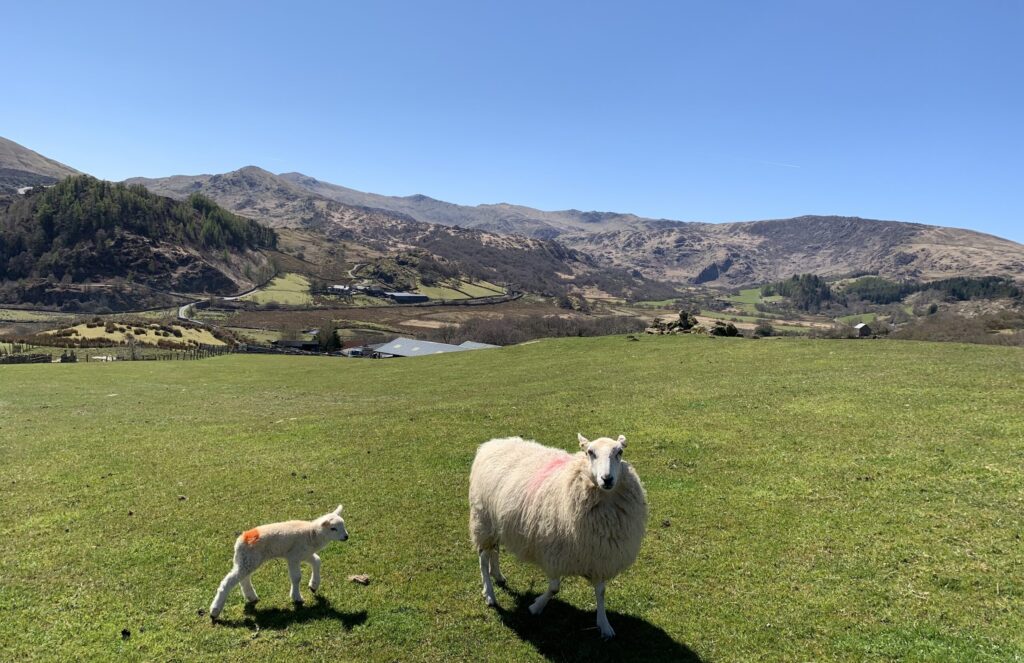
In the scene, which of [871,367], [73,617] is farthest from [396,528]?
[871,367]

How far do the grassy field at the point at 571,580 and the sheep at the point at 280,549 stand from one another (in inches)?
15.1

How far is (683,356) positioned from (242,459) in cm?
2793

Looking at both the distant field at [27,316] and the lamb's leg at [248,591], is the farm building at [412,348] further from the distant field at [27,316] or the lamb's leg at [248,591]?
the distant field at [27,316]

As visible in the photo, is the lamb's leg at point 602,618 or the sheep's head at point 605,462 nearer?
the sheep's head at point 605,462

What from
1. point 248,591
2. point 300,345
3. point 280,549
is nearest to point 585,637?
point 280,549

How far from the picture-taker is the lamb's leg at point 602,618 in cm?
877

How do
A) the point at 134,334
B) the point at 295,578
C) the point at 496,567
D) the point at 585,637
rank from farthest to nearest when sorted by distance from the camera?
1. the point at 134,334
2. the point at 496,567
3. the point at 295,578
4. the point at 585,637

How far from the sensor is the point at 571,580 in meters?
10.8

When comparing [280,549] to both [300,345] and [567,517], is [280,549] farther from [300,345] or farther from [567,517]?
[300,345]

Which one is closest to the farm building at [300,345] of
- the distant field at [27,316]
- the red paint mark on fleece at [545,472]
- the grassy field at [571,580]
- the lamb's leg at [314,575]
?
the distant field at [27,316]

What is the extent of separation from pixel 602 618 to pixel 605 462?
8.98 feet

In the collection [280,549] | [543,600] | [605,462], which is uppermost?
[605,462]

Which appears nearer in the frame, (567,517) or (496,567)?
(567,517)

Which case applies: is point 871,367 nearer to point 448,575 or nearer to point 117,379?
point 448,575
